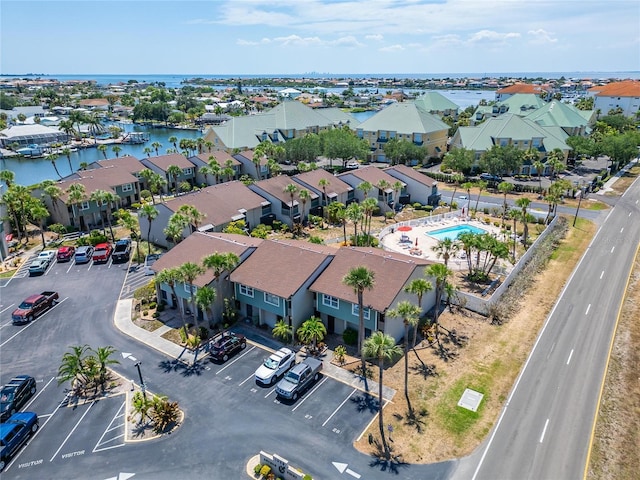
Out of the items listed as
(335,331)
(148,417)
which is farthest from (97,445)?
(335,331)

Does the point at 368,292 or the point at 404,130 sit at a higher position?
the point at 404,130

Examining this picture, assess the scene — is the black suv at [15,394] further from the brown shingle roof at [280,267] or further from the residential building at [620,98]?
the residential building at [620,98]

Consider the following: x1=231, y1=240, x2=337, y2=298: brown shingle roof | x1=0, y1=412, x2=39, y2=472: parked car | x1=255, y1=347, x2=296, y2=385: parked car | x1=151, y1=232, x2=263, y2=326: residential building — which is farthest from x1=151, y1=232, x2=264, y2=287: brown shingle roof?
x1=0, y1=412, x2=39, y2=472: parked car

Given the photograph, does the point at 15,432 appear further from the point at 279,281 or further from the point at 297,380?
the point at 279,281

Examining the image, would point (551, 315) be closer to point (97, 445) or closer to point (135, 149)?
point (97, 445)

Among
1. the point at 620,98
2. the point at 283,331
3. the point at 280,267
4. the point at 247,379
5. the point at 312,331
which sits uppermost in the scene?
the point at 620,98

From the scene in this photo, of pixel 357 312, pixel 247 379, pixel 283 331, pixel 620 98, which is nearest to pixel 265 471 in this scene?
pixel 247 379
